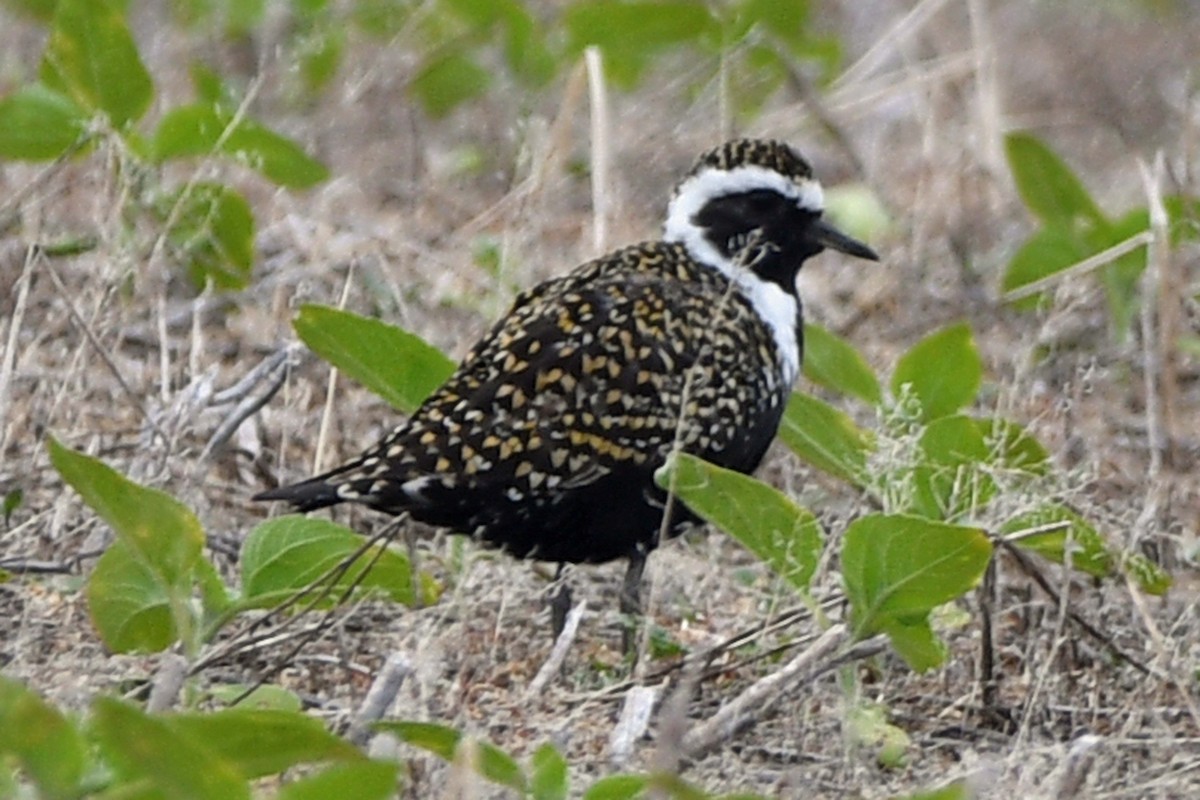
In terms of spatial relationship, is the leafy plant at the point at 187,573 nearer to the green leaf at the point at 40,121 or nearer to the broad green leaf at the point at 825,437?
the broad green leaf at the point at 825,437

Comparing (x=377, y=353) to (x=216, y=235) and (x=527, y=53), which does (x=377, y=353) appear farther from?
(x=527, y=53)

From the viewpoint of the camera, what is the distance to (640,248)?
180 inches

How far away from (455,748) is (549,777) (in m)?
0.13

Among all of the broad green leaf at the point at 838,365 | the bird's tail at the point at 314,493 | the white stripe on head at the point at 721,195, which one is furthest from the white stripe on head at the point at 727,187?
the bird's tail at the point at 314,493

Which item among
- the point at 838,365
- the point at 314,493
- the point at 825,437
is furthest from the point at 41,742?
the point at 838,365

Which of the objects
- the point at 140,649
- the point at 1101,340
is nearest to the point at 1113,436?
the point at 1101,340

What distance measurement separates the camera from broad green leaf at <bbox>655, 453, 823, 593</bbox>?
342 cm

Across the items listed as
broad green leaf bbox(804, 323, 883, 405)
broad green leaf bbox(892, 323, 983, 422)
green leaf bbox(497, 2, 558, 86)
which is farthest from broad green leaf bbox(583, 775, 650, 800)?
green leaf bbox(497, 2, 558, 86)

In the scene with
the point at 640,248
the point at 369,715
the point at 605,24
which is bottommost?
the point at 369,715

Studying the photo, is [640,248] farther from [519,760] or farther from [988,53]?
[988,53]

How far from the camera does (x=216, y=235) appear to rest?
493 centimetres

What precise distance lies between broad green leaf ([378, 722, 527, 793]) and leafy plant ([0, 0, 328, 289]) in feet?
5.56

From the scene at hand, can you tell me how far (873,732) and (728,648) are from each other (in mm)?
282

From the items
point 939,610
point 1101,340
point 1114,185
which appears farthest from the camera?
point 1114,185
